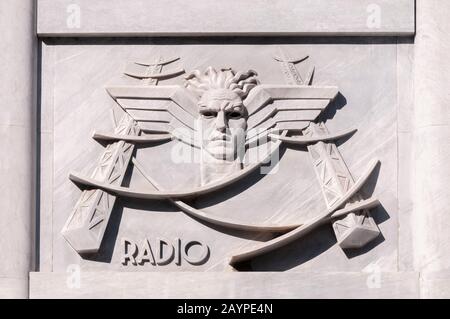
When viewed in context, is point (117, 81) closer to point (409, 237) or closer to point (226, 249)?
point (226, 249)

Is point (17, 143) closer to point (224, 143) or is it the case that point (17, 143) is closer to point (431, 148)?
point (224, 143)

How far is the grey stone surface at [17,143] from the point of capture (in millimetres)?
17219

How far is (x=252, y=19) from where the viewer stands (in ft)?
57.7

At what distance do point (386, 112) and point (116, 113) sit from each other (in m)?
2.53

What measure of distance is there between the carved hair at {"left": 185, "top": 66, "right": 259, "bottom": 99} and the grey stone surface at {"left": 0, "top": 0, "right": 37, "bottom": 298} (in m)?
1.51

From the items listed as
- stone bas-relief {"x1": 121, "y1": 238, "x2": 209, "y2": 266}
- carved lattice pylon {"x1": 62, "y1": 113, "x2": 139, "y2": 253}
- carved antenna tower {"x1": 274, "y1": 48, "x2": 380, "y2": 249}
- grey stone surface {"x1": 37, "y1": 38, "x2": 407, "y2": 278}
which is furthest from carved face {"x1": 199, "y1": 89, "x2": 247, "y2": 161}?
stone bas-relief {"x1": 121, "y1": 238, "x2": 209, "y2": 266}

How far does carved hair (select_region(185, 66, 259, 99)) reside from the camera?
1745cm

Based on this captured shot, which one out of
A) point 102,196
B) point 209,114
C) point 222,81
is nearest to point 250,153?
point 209,114

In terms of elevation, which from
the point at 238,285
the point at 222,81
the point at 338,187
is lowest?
the point at 238,285

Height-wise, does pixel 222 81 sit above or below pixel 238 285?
above

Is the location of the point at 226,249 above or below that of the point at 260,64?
below

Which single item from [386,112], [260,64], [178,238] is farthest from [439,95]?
[178,238]

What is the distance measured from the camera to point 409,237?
17.4 m

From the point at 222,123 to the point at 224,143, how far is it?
188mm
